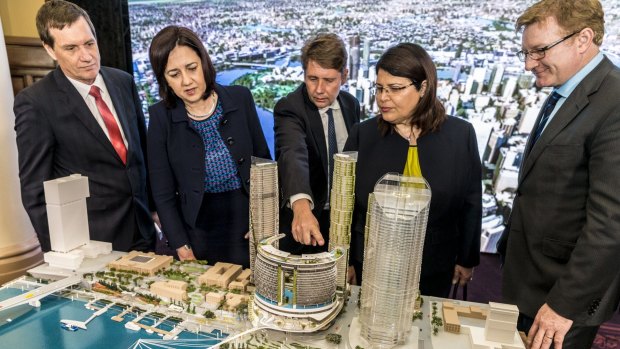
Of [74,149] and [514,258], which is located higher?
[74,149]

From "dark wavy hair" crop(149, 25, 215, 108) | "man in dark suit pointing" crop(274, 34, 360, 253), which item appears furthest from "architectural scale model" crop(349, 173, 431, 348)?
"dark wavy hair" crop(149, 25, 215, 108)

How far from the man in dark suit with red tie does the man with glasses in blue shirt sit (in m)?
2.53

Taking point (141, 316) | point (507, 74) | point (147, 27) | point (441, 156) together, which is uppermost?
point (147, 27)

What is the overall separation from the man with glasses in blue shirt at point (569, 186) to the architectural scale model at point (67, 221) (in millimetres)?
2446

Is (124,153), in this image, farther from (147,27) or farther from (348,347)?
(147,27)

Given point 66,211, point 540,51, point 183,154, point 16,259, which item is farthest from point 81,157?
point 540,51

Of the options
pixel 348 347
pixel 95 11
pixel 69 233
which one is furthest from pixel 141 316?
pixel 95 11

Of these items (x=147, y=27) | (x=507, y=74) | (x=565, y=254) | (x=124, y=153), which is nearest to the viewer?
(x=565, y=254)

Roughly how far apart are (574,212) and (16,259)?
15.5ft

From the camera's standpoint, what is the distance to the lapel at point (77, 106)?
2873mm

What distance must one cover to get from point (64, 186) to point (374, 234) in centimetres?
183

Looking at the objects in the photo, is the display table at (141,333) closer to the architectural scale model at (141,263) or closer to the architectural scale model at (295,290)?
the architectural scale model at (295,290)

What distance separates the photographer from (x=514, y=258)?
7.56ft

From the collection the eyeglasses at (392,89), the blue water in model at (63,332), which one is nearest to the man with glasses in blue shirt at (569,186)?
the eyeglasses at (392,89)
